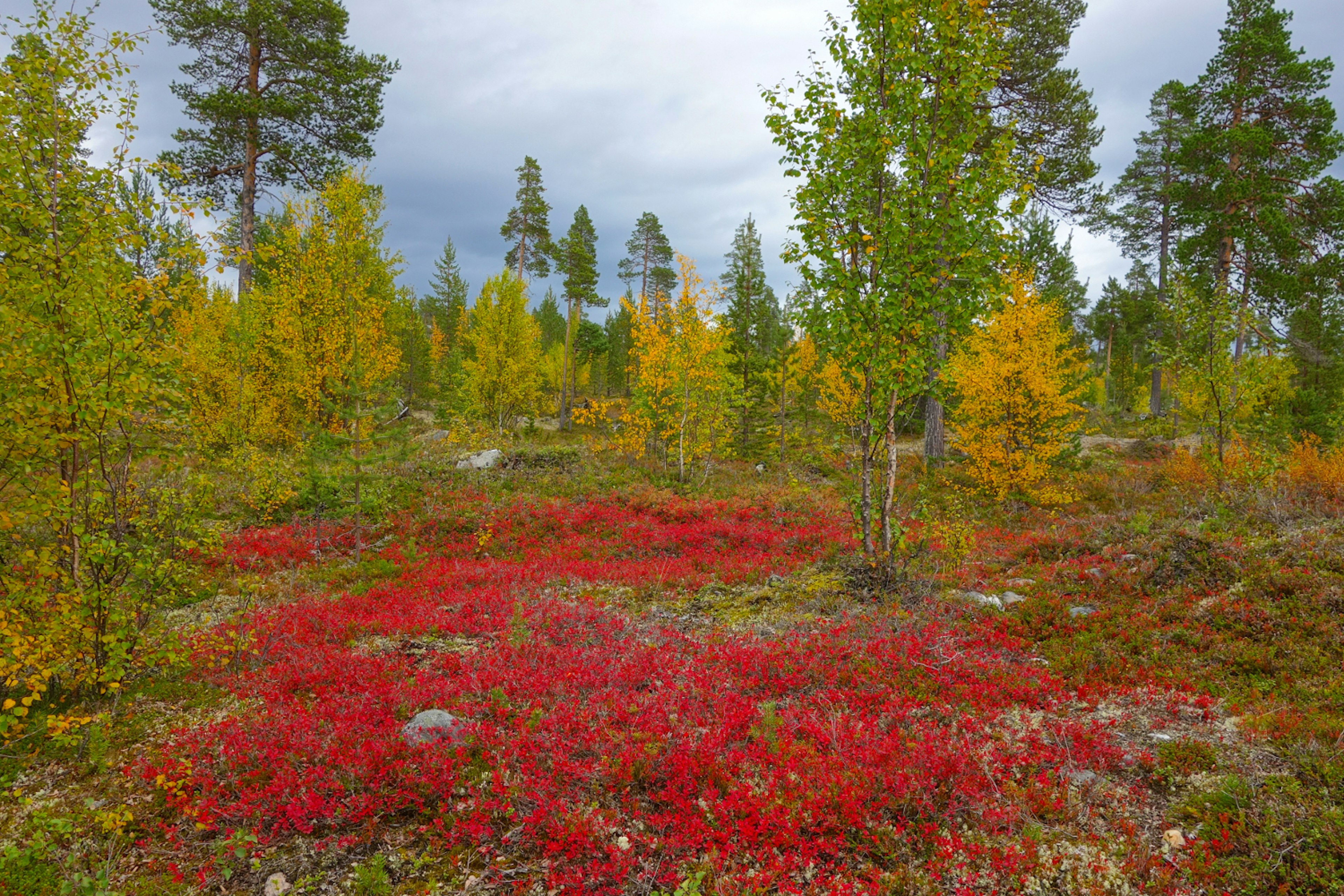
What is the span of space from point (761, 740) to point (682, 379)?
16.0m

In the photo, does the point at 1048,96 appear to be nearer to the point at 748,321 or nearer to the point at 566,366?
the point at 748,321

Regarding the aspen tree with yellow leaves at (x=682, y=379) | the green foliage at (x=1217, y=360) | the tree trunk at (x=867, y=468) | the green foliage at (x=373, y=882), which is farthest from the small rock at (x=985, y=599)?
the aspen tree with yellow leaves at (x=682, y=379)

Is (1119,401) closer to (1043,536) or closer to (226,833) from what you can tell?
(1043,536)

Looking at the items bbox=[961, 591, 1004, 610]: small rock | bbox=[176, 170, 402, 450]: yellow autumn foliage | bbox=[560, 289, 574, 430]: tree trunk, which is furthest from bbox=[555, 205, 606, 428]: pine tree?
bbox=[961, 591, 1004, 610]: small rock

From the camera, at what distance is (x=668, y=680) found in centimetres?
620

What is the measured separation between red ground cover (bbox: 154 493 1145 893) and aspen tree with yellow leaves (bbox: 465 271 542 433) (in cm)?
1847

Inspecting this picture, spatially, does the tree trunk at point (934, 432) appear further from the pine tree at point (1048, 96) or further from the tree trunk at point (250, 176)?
Answer: the tree trunk at point (250, 176)

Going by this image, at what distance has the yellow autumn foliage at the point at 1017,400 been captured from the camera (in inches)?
600

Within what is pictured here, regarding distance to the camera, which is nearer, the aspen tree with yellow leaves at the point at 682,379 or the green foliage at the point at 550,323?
the aspen tree with yellow leaves at the point at 682,379

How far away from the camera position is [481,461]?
20203mm

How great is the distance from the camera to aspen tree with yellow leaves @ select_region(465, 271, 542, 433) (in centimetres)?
2552

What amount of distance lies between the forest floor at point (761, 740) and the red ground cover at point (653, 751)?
0.03 metres

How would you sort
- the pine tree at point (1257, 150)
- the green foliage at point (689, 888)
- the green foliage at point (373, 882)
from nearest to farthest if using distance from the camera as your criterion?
the green foliage at point (689, 888) < the green foliage at point (373, 882) < the pine tree at point (1257, 150)

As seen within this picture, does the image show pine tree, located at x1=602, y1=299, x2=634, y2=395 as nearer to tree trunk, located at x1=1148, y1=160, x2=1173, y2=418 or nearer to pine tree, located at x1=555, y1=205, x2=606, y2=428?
pine tree, located at x1=555, y1=205, x2=606, y2=428
